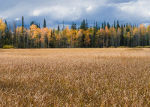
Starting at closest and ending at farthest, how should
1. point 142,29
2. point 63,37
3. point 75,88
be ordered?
point 75,88 → point 63,37 → point 142,29

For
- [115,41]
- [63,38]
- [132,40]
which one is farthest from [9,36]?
[132,40]

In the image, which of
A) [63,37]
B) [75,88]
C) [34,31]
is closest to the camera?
[75,88]

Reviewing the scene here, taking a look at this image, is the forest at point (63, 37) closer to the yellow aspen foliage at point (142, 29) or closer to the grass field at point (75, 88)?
the yellow aspen foliage at point (142, 29)

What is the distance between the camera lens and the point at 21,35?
3664 inches

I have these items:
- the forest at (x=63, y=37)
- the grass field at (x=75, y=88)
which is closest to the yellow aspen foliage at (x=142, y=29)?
the forest at (x=63, y=37)

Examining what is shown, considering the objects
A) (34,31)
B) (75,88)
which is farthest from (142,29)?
(75,88)

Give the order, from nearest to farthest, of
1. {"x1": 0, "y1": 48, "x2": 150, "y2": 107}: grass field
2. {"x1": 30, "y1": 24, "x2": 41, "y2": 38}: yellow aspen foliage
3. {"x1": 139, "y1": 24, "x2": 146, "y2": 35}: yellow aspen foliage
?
1. {"x1": 0, "y1": 48, "x2": 150, "y2": 107}: grass field
2. {"x1": 30, "y1": 24, "x2": 41, "y2": 38}: yellow aspen foliage
3. {"x1": 139, "y1": 24, "x2": 146, "y2": 35}: yellow aspen foliage

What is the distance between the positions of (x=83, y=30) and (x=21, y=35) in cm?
3451

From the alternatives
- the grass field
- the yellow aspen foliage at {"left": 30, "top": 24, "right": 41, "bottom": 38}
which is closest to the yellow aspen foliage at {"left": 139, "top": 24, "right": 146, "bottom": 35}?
the yellow aspen foliage at {"left": 30, "top": 24, "right": 41, "bottom": 38}

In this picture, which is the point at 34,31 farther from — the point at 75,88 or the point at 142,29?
the point at 75,88

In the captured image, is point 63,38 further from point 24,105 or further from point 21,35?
point 24,105

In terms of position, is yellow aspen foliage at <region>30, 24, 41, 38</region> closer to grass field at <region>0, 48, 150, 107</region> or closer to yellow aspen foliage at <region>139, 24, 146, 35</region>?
yellow aspen foliage at <region>139, 24, 146, 35</region>

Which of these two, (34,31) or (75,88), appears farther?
(34,31)

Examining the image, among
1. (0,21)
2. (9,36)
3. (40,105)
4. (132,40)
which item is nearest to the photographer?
(40,105)
